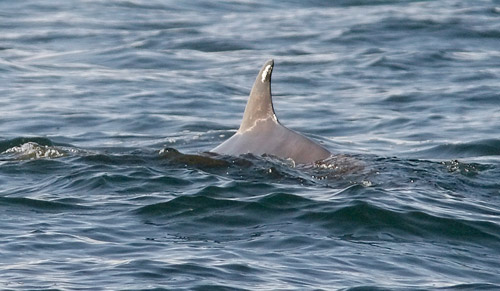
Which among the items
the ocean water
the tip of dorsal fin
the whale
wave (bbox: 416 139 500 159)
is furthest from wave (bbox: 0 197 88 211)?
wave (bbox: 416 139 500 159)

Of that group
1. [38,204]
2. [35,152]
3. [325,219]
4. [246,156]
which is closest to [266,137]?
[246,156]

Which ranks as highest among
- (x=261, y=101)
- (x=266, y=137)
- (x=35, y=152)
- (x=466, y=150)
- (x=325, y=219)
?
(x=261, y=101)

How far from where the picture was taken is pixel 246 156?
10.2m

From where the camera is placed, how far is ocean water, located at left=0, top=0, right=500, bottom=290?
24.9 feet

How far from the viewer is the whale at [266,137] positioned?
1011cm

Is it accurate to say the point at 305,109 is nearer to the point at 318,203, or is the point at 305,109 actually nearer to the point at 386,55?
the point at 386,55

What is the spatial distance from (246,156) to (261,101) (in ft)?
1.78

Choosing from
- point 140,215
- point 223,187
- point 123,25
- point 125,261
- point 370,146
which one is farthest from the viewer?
point 123,25

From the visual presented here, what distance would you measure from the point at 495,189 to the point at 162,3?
615 inches

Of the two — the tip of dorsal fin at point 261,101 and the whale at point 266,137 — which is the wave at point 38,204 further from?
the tip of dorsal fin at point 261,101

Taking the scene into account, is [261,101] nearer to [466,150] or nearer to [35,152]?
[35,152]

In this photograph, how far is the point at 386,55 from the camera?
1859cm

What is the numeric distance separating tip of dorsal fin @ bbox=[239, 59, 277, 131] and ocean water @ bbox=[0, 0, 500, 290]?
0.48 metres

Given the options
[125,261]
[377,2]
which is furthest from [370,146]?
[377,2]
